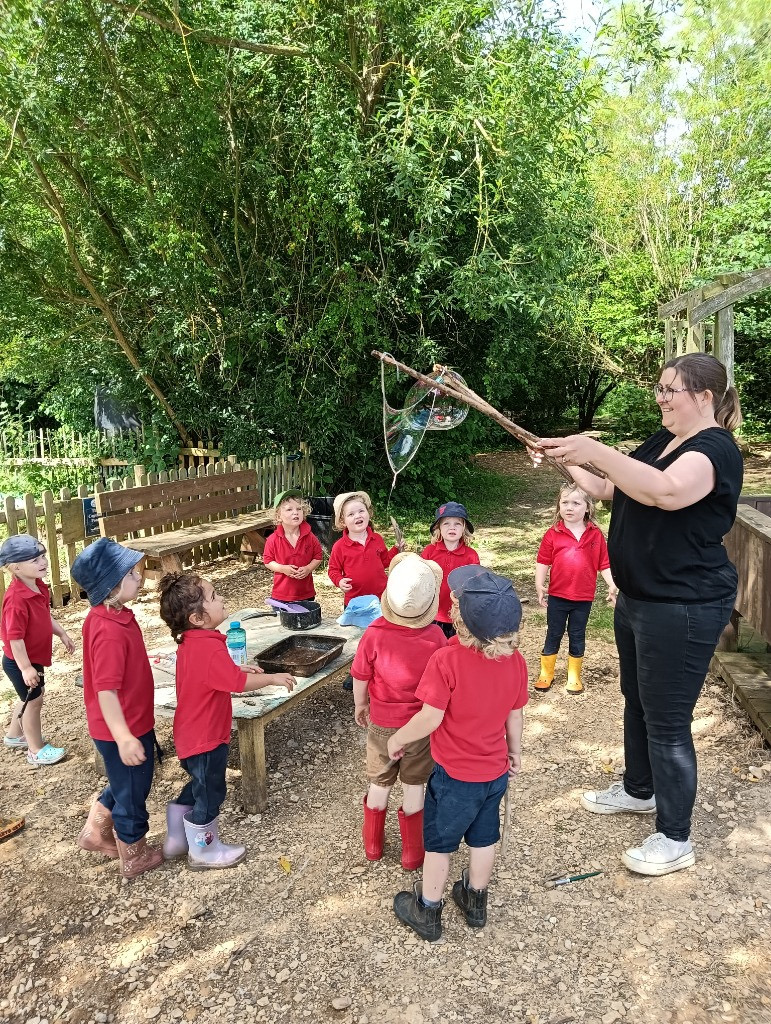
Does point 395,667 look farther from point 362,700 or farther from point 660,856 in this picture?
point 660,856

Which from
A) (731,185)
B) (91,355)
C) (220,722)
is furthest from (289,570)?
(731,185)

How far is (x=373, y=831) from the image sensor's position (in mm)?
3475

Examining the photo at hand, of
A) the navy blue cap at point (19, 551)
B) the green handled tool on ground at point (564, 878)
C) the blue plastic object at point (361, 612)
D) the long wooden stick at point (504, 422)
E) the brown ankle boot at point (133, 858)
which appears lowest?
the green handled tool on ground at point (564, 878)

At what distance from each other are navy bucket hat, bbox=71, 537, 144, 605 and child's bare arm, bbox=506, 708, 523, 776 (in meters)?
1.68

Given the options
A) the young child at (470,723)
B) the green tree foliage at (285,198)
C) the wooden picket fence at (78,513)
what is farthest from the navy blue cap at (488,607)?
the green tree foliage at (285,198)

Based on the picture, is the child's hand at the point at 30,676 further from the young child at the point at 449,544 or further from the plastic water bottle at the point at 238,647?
the young child at the point at 449,544

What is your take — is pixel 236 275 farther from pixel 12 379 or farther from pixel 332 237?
pixel 12 379

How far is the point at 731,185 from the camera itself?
15.5 m

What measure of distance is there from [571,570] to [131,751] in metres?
3.18

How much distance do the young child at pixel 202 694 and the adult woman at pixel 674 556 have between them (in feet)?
5.48

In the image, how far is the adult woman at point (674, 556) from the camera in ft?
9.17

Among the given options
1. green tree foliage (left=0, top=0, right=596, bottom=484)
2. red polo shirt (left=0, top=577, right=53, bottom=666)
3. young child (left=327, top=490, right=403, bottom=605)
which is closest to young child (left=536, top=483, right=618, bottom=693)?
young child (left=327, top=490, right=403, bottom=605)

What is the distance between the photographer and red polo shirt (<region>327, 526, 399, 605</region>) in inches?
204

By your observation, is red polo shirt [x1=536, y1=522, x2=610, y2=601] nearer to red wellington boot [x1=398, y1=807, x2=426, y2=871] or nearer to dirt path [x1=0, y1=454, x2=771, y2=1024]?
dirt path [x1=0, y1=454, x2=771, y2=1024]
